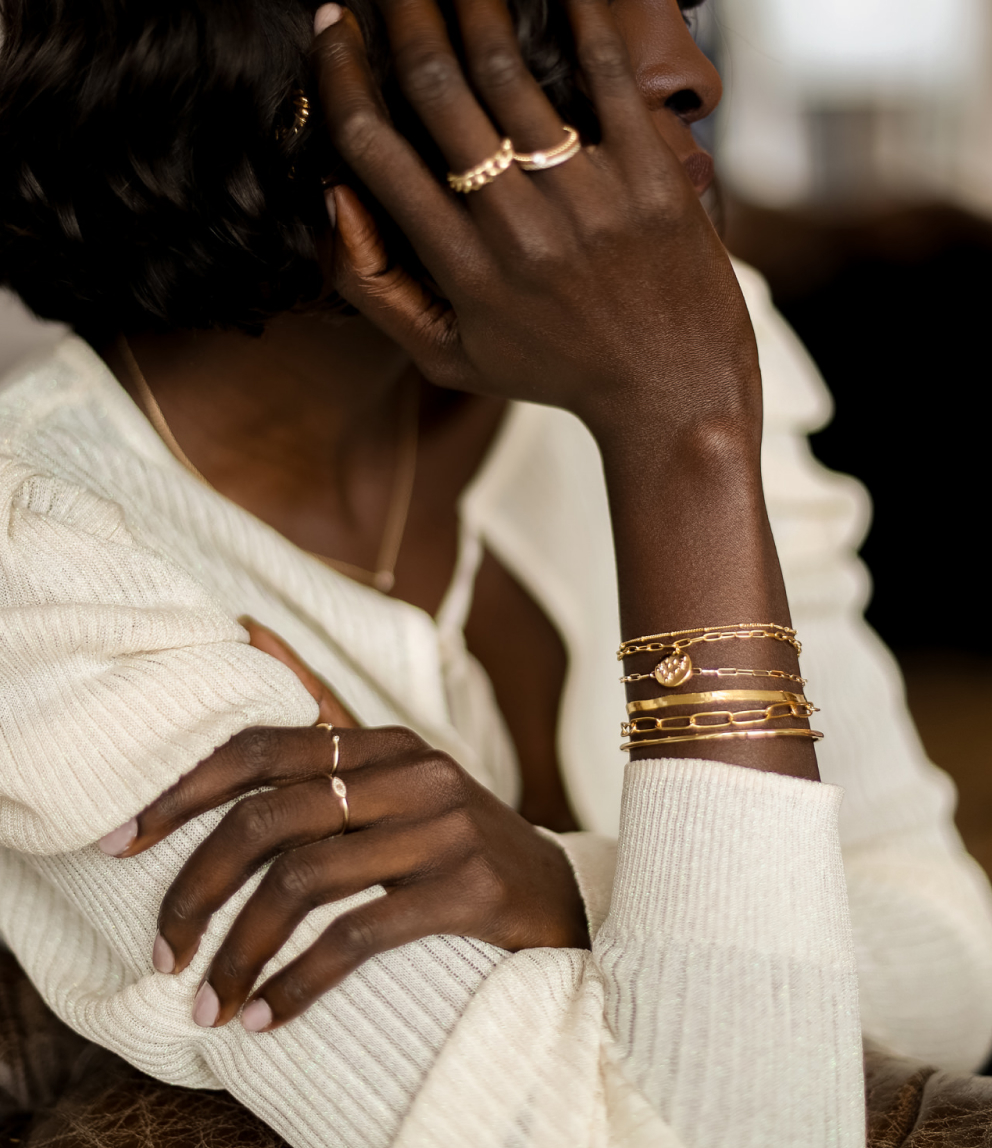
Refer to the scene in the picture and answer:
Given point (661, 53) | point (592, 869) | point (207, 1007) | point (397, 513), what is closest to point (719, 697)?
point (592, 869)

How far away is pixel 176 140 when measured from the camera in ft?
2.74

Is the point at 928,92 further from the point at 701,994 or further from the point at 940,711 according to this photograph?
the point at 701,994

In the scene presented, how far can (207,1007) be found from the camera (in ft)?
2.29

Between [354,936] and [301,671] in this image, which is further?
[301,671]

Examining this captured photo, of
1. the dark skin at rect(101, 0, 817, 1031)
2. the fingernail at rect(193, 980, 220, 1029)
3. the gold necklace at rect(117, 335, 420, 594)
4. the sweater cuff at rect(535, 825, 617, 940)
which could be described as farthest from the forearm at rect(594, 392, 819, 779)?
the gold necklace at rect(117, 335, 420, 594)

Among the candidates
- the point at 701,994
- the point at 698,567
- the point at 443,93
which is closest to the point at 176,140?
the point at 443,93

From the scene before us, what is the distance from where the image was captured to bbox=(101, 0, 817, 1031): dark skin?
697 millimetres

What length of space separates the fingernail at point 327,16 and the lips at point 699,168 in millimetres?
334

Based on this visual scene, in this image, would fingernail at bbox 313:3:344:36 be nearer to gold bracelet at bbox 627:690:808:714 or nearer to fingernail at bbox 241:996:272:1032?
gold bracelet at bbox 627:690:808:714

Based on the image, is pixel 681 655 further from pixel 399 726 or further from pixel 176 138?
pixel 176 138

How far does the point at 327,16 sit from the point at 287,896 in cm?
65

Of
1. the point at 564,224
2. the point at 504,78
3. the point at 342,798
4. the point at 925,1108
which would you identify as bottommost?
the point at 925,1108

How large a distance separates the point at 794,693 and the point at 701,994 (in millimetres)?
235

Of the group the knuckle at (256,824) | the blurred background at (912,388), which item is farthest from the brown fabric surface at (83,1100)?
the blurred background at (912,388)
